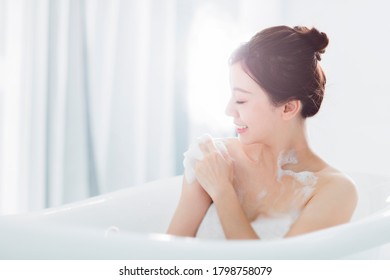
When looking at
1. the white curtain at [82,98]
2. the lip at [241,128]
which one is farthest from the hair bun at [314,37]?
the white curtain at [82,98]

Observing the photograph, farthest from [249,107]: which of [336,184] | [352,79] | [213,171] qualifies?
[352,79]

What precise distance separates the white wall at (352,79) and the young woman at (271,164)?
1.39m

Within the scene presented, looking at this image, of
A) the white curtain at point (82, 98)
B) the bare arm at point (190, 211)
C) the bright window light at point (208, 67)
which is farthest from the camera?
the bright window light at point (208, 67)

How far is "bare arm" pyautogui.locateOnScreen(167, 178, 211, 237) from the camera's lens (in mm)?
1675

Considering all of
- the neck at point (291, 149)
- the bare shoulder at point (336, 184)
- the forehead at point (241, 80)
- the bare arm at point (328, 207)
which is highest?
the forehead at point (241, 80)

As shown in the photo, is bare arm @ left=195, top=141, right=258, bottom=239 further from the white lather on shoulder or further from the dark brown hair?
the dark brown hair

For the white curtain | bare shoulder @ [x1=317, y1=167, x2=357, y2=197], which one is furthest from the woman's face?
the white curtain

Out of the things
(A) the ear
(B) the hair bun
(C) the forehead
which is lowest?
(A) the ear

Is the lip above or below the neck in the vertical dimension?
above

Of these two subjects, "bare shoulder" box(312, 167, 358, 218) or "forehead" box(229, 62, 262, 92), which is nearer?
"bare shoulder" box(312, 167, 358, 218)

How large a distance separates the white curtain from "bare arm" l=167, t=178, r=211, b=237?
117 centimetres

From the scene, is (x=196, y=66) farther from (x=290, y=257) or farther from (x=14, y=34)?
(x=290, y=257)

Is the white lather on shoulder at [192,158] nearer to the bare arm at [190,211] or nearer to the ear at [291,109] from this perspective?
the bare arm at [190,211]

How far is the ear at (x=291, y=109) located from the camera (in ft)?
5.41
